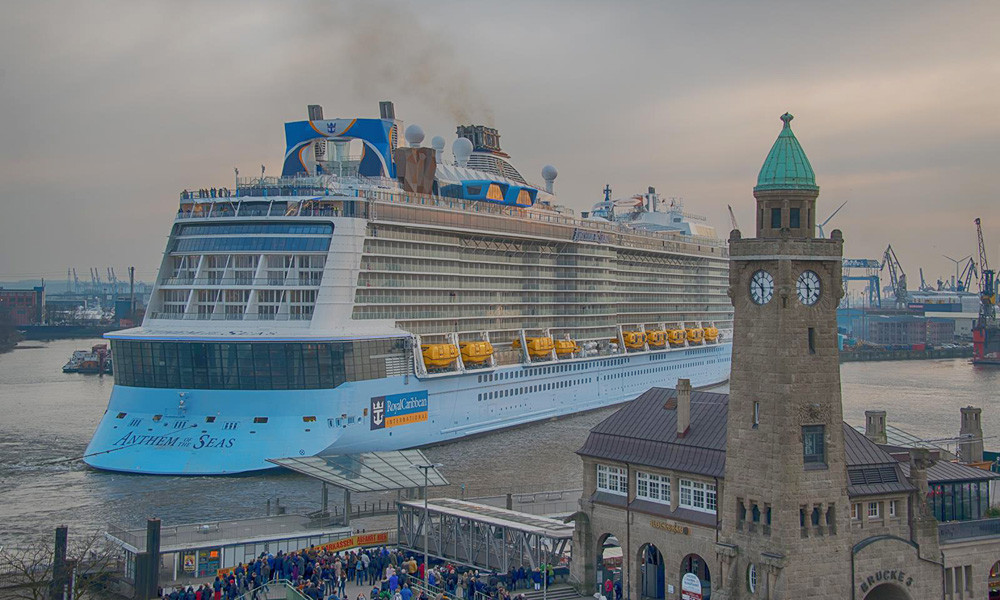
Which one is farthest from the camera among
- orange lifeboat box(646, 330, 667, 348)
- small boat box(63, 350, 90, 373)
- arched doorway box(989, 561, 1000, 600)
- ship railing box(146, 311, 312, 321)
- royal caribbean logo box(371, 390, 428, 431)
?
small boat box(63, 350, 90, 373)

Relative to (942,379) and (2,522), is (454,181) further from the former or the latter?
(942,379)

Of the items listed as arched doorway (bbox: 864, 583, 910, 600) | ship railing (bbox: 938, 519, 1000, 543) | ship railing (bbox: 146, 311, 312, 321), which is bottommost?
arched doorway (bbox: 864, 583, 910, 600)

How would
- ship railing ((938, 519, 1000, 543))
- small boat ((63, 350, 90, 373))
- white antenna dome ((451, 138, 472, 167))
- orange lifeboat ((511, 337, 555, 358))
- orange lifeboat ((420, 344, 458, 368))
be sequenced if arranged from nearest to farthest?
ship railing ((938, 519, 1000, 543)) < orange lifeboat ((420, 344, 458, 368)) < orange lifeboat ((511, 337, 555, 358)) < white antenna dome ((451, 138, 472, 167)) < small boat ((63, 350, 90, 373))

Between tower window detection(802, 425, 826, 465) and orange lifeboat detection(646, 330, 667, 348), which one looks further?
orange lifeboat detection(646, 330, 667, 348)

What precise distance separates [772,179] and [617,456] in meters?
9.77

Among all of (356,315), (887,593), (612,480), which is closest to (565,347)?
(356,315)

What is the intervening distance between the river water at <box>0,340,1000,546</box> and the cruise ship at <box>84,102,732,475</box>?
68.3 inches

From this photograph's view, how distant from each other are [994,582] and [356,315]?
3791 cm

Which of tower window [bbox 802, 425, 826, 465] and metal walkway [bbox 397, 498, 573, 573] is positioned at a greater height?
tower window [bbox 802, 425, 826, 465]

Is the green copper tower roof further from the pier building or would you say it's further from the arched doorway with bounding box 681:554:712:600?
the arched doorway with bounding box 681:554:712:600

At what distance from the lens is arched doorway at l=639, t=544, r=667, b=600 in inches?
1292

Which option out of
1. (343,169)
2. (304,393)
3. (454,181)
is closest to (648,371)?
(454,181)

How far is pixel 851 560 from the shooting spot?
29641 mm

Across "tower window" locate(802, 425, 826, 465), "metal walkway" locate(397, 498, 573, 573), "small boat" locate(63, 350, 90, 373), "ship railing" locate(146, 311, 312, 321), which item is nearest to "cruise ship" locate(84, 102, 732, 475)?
"ship railing" locate(146, 311, 312, 321)
